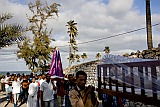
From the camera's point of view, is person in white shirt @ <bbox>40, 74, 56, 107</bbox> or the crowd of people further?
person in white shirt @ <bbox>40, 74, 56, 107</bbox>

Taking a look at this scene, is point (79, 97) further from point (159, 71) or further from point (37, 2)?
point (37, 2)

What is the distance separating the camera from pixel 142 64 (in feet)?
18.8

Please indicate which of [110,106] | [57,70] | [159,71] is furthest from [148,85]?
[57,70]

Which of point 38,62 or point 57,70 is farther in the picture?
point 38,62

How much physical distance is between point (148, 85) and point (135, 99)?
0.51 m

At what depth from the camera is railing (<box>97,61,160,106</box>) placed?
17.2 ft

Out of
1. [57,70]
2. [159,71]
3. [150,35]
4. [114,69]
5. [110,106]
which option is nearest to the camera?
[159,71]

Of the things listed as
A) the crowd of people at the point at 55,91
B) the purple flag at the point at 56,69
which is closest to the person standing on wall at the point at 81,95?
the crowd of people at the point at 55,91

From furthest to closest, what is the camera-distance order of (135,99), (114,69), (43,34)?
(43,34)
(114,69)
(135,99)

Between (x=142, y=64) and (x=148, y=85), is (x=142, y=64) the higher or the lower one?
the higher one

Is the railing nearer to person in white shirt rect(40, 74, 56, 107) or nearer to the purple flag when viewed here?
person in white shirt rect(40, 74, 56, 107)

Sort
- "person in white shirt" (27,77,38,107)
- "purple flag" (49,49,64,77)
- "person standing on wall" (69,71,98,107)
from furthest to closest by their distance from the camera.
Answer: "purple flag" (49,49,64,77) < "person in white shirt" (27,77,38,107) < "person standing on wall" (69,71,98,107)

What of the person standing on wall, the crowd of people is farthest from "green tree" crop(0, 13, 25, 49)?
the person standing on wall

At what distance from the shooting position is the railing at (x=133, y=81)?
17.2 feet
